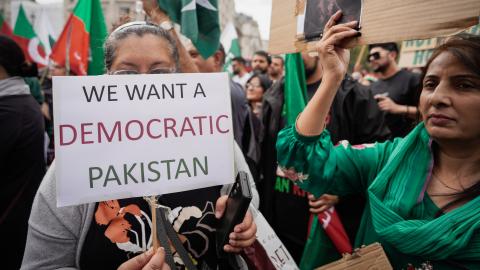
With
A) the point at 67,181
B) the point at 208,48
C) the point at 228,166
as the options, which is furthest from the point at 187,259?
the point at 208,48

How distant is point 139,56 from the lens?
4.50ft

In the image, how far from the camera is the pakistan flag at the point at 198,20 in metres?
2.63

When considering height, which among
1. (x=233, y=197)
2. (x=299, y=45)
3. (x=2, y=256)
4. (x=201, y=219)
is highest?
(x=299, y=45)

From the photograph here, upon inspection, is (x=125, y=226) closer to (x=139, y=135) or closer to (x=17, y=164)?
(x=139, y=135)

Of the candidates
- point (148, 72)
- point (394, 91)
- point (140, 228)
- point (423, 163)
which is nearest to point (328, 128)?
point (423, 163)

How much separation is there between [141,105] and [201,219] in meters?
0.52

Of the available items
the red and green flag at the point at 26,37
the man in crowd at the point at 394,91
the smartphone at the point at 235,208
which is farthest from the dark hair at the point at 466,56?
the red and green flag at the point at 26,37

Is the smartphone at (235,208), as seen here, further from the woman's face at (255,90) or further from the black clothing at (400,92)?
the woman's face at (255,90)

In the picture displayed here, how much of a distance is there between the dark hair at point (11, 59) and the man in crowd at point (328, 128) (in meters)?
1.97

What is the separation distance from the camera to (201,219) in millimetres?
1362

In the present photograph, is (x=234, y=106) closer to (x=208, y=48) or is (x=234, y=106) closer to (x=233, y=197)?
(x=208, y=48)

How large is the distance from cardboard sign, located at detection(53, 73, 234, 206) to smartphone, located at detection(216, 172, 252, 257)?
101 millimetres

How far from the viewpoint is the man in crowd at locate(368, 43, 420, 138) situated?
3.80m

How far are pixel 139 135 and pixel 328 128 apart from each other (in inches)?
68.8
